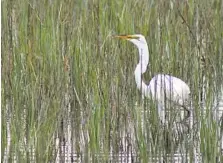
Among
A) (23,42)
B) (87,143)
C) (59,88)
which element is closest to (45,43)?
(23,42)

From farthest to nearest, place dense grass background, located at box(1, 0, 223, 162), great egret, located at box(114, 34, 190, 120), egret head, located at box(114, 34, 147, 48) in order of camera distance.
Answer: egret head, located at box(114, 34, 147, 48) < great egret, located at box(114, 34, 190, 120) < dense grass background, located at box(1, 0, 223, 162)

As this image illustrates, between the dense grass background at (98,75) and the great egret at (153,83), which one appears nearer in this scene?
the dense grass background at (98,75)

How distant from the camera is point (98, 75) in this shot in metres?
4.62

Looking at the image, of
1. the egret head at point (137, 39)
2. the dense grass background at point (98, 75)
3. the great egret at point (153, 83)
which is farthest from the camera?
the egret head at point (137, 39)

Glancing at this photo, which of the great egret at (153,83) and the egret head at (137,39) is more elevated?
the egret head at (137,39)

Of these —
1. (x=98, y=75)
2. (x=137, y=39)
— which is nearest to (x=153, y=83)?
(x=137, y=39)

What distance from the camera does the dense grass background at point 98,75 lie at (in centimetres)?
402

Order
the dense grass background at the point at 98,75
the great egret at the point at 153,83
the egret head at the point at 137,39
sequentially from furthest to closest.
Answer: the egret head at the point at 137,39 → the great egret at the point at 153,83 → the dense grass background at the point at 98,75

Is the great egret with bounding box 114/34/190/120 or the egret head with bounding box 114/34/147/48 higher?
the egret head with bounding box 114/34/147/48

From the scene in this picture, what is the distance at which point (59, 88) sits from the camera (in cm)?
480

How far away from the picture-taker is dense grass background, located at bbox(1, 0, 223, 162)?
4.02 metres

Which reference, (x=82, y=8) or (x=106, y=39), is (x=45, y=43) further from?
(x=82, y=8)

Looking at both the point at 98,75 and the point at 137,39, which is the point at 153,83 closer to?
the point at 137,39

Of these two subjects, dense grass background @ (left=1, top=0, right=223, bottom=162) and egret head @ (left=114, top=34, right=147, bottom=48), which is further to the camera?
egret head @ (left=114, top=34, right=147, bottom=48)
